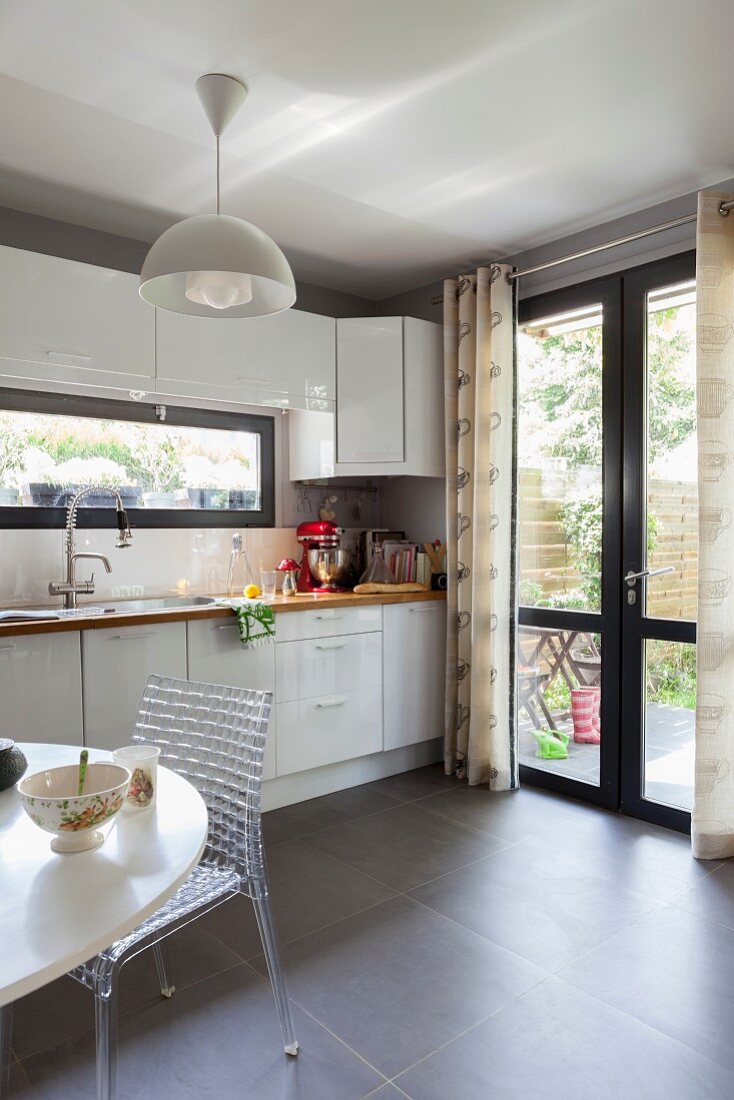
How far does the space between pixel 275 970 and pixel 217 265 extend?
1626 millimetres

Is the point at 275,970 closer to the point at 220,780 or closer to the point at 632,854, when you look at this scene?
the point at 220,780

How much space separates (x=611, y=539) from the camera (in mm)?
3195

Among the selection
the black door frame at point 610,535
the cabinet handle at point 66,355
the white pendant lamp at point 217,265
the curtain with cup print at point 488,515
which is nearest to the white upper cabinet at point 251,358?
the cabinet handle at point 66,355

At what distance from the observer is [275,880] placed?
259 cm

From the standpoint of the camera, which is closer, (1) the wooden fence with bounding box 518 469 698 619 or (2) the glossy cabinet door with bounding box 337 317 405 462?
(1) the wooden fence with bounding box 518 469 698 619

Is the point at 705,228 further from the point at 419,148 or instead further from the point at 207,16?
the point at 207,16

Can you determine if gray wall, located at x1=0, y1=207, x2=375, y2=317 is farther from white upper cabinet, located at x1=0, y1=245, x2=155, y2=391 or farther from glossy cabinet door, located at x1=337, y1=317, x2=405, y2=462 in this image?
glossy cabinet door, located at x1=337, y1=317, x2=405, y2=462

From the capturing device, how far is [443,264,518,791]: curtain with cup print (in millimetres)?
3432

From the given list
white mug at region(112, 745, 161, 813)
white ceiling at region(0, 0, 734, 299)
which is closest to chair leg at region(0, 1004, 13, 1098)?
white mug at region(112, 745, 161, 813)

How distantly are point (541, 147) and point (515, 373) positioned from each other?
1043 mm

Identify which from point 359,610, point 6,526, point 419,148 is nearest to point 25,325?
point 6,526

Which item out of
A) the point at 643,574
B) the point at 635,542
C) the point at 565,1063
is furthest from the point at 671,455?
the point at 565,1063

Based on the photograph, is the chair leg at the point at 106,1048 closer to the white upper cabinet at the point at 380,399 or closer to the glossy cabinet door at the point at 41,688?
the glossy cabinet door at the point at 41,688

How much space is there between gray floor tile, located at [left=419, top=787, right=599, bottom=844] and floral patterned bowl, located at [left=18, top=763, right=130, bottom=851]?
2.10 meters
